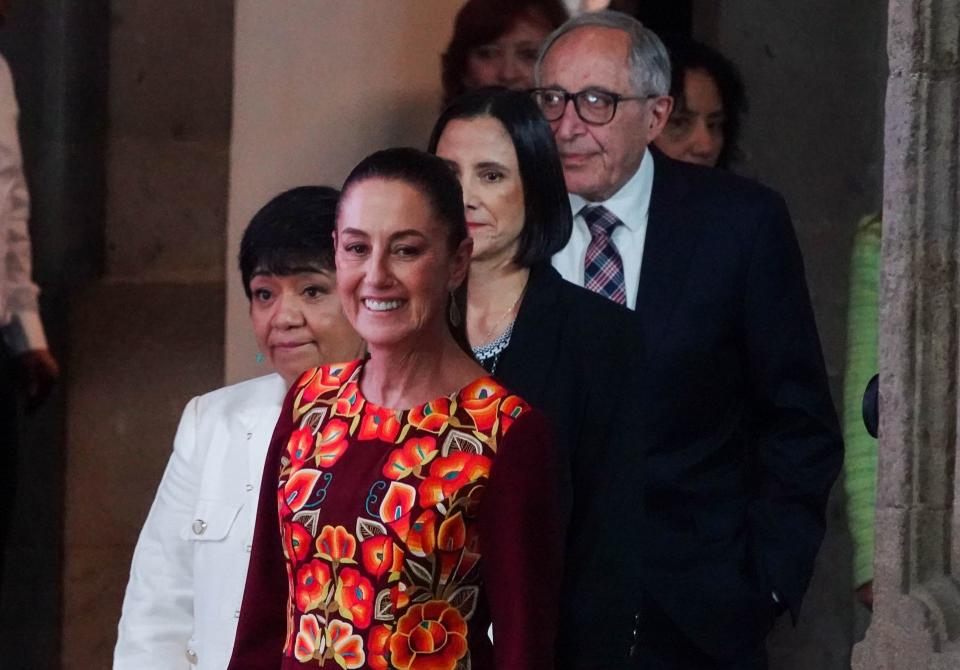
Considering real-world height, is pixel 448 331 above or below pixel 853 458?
above

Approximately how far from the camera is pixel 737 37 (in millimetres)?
4156

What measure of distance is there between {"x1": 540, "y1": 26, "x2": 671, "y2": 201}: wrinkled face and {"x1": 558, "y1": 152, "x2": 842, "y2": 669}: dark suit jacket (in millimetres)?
88

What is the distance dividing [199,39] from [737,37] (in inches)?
43.6

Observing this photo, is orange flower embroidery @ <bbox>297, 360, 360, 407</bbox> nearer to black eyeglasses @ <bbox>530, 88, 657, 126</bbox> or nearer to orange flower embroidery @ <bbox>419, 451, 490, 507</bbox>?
orange flower embroidery @ <bbox>419, 451, 490, 507</bbox>

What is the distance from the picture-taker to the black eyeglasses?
339cm

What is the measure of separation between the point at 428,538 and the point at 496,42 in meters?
1.68

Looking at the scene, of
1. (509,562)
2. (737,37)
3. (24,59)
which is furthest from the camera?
(737,37)

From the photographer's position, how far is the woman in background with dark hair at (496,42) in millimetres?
3844

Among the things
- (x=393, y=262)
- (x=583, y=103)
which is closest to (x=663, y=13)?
(x=583, y=103)

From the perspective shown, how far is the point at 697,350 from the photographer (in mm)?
3369

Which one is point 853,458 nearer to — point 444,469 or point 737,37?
point 737,37

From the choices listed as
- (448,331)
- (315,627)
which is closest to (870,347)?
(448,331)

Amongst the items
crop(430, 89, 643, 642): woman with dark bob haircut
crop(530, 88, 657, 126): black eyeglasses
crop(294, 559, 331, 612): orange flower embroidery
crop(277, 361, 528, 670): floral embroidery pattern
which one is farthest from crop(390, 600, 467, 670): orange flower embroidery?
crop(530, 88, 657, 126): black eyeglasses

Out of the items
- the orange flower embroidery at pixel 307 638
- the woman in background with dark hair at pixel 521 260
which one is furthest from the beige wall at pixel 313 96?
the orange flower embroidery at pixel 307 638
